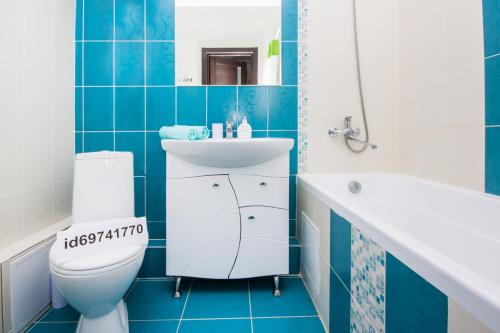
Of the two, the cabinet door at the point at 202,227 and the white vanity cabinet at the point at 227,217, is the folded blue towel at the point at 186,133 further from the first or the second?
the cabinet door at the point at 202,227

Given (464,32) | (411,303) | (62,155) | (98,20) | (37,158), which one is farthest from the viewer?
(98,20)

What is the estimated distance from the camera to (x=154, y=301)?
143cm

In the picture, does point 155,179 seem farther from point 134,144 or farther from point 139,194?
point 134,144

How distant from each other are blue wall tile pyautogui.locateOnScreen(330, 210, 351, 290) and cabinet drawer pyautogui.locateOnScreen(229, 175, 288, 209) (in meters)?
0.38

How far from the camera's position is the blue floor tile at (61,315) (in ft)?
4.19

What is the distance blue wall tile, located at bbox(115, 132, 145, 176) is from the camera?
68.1 inches

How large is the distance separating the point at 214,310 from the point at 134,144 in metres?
1.08

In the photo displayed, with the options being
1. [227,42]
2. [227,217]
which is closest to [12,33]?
[227,42]

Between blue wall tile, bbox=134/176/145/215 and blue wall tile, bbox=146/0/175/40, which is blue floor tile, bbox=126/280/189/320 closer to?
blue wall tile, bbox=134/176/145/215

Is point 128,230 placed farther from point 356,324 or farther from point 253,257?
point 356,324

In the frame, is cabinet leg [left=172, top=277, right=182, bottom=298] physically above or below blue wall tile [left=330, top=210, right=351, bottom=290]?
below

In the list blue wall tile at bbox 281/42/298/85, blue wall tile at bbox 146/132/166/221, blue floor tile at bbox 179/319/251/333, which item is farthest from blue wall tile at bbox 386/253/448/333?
blue wall tile at bbox 146/132/166/221

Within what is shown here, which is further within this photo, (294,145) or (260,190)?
(294,145)

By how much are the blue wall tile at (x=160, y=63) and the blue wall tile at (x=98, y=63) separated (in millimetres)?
237
